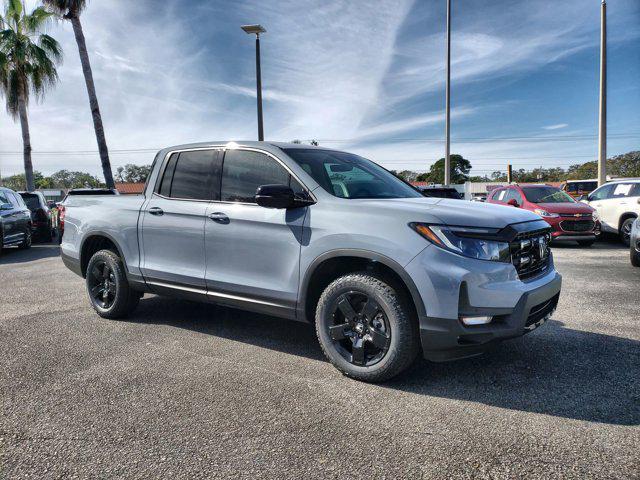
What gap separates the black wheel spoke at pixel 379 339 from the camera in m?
3.44

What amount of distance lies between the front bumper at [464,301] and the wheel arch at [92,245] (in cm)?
345

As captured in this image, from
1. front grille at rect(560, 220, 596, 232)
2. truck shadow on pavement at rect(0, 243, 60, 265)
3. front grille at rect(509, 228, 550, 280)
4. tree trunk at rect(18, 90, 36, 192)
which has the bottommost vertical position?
truck shadow on pavement at rect(0, 243, 60, 265)

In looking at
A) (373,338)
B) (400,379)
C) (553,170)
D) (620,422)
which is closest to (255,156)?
(373,338)

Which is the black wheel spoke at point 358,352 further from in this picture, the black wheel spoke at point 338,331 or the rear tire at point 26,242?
the rear tire at point 26,242

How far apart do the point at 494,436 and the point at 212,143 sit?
3386mm

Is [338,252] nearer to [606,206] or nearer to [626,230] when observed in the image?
[626,230]

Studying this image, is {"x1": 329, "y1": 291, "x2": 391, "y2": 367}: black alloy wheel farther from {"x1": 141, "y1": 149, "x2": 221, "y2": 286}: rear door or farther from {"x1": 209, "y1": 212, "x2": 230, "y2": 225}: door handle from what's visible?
{"x1": 141, "y1": 149, "x2": 221, "y2": 286}: rear door

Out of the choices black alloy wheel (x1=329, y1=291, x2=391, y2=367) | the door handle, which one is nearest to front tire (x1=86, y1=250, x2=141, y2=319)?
the door handle

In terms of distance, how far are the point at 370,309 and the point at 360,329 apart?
0.62 feet

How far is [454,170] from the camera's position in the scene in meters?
102

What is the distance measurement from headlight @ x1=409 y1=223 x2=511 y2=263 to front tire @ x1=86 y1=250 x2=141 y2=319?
336 cm

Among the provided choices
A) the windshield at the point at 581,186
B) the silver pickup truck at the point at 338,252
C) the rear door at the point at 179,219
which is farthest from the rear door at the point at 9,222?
the windshield at the point at 581,186

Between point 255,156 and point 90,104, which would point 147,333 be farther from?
point 90,104

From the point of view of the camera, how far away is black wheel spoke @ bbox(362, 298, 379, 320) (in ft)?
11.4
